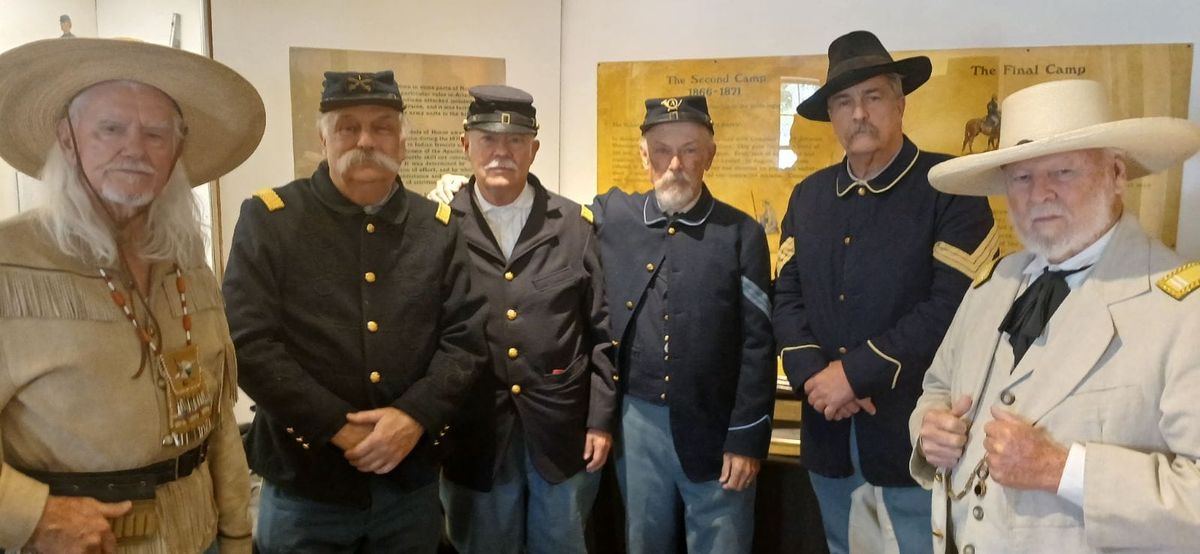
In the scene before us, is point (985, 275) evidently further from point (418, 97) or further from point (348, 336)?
point (418, 97)

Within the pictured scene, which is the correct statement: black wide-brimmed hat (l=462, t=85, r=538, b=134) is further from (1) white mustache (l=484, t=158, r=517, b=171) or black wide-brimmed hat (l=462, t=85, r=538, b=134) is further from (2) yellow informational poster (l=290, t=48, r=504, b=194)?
(2) yellow informational poster (l=290, t=48, r=504, b=194)

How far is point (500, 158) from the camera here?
7.66ft

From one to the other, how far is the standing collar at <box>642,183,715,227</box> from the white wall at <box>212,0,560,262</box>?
60.1 inches

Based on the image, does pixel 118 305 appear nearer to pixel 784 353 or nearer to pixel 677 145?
pixel 677 145

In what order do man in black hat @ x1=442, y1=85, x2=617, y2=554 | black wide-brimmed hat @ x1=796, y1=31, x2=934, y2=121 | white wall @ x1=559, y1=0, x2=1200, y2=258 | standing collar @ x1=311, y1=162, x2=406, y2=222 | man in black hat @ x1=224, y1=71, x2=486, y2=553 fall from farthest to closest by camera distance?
white wall @ x1=559, y1=0, x2=1200, y2=258 → man in black hat @ x1=442, y1=85, x2=617, y2=554 → black wide-brimmed hat @ x1=796, y1=31, x2=934, y2=121 → standing collar @ x1=311, y1=162, x2=406, y2=222 → man in black hat @ x1=224, y1=71, x2=486, y2=553

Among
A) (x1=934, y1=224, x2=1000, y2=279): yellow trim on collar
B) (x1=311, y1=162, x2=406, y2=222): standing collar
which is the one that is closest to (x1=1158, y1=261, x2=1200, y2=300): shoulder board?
(x1=934, y1=224, x2=1000, y2=279): yellow trim on collar

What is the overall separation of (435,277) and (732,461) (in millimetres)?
1099

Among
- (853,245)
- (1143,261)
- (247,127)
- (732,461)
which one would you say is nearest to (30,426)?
(247,127)

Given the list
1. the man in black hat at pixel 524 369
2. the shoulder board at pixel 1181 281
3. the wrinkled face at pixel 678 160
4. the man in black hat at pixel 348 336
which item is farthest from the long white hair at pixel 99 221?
the shoulder board at pixel 1181 281

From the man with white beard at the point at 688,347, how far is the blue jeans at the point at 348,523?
2.32 ft

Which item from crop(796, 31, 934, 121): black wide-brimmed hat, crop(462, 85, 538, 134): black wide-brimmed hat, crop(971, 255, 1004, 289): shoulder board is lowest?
crop(971, 255, 1004, 289): shoulder board

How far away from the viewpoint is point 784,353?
2252mm

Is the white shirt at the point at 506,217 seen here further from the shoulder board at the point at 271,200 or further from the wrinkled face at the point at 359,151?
the shoulder board at the point at 271,200

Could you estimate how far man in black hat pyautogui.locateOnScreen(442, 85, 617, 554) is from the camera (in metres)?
2.27
